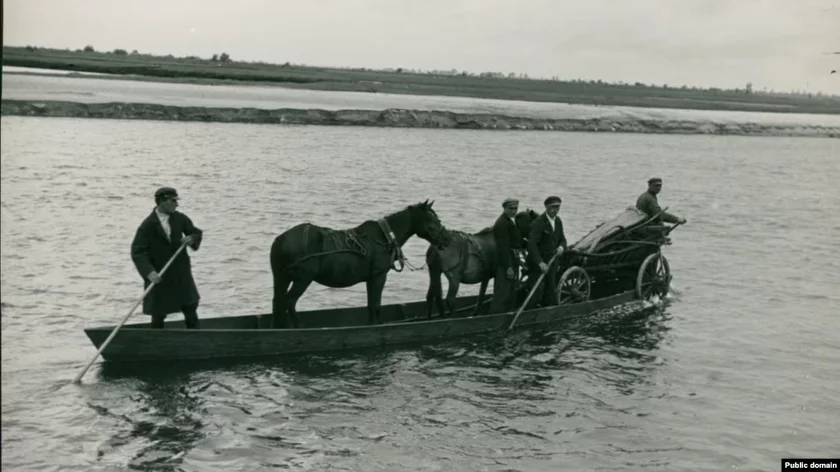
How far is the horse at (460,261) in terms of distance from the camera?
13930 millimetres

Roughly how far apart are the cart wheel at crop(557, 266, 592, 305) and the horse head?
321 centimetres

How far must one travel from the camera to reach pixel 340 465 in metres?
8.91

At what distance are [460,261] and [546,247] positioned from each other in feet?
5.77

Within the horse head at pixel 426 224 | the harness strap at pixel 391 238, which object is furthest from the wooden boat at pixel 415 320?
the horse head at pixel 426 224

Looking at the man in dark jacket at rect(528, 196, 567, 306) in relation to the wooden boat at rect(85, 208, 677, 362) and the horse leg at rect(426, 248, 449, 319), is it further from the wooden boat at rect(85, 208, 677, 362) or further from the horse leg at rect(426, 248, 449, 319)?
the horse leg at rect(426, 248, 449, 319)

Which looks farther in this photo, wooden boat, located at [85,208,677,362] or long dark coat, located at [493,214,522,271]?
long dark coat, located at [493,214,522,271]

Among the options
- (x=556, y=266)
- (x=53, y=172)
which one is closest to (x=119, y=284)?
(x=556, y=266)

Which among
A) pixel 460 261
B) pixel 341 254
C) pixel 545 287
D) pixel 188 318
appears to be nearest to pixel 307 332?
pixel 341 254

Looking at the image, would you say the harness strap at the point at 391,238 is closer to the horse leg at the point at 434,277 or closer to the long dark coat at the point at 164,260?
the horse leg at the point at 434,277

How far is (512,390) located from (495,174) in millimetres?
29103

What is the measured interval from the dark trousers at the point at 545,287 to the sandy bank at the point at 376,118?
4025cm

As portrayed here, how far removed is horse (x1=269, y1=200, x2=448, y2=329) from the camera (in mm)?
12438

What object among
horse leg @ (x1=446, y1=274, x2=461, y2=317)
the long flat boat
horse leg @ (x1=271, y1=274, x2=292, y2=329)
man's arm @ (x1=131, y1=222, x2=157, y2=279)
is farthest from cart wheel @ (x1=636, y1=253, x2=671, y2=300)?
man's arm @ (x1=131, y1=222, x2=157, y2=279)

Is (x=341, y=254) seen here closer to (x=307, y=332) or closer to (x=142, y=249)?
(x=307, y=332)
